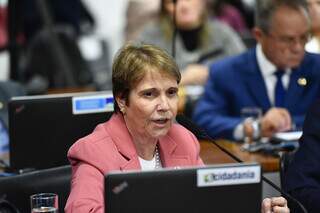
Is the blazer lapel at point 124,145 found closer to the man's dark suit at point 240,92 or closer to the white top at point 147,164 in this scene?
the white top at point 147,164

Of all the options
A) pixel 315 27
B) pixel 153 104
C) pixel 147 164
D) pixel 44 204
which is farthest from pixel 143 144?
pixel 315 27

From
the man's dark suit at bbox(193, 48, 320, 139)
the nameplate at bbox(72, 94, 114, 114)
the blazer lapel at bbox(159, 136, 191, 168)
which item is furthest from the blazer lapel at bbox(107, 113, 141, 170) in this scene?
the man's dark suit at bbox(193, 48, 320, 139)

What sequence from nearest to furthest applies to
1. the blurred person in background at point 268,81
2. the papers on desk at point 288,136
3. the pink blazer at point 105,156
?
the pink blazer at point 105,156
the papers on desk at point 288,136
the blurred person in background at point 268,81

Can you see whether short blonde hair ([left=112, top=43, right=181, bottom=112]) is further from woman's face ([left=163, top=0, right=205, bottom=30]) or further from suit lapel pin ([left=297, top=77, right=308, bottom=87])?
woman's face ([left=163, top=0, right=205, bottom=30])

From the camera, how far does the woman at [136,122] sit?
3.14 meters

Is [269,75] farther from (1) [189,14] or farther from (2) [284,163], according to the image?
(1) [189,14]

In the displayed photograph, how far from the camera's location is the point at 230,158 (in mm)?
4023

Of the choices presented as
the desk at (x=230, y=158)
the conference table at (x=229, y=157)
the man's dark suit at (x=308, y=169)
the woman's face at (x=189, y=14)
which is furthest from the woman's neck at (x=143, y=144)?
the woman's face at (x=189, y=14)

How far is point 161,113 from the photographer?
3209mm

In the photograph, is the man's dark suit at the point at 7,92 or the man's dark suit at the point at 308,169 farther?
the man's dark suit at the point at 7,92

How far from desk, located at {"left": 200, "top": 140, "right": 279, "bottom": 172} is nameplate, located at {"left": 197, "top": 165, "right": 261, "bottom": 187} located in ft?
3.84

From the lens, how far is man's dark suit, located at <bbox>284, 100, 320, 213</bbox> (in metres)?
3.53

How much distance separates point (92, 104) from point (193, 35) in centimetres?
329

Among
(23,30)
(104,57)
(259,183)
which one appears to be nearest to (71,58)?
(23,30)
